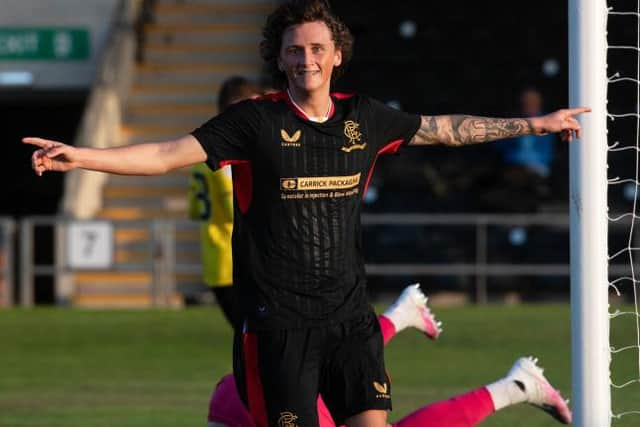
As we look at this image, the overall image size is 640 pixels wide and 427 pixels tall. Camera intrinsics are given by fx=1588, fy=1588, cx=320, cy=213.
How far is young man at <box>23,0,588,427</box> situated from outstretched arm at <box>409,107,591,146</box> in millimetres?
319

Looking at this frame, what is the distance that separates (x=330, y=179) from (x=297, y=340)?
61cm

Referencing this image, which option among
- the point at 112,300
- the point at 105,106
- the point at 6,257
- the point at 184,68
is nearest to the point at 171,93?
the point at 184,68

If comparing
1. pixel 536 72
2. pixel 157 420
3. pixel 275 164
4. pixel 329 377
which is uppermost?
pixel 536 72

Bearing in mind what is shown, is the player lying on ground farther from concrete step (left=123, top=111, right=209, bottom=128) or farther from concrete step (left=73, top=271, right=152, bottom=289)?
concrete step (left=123, top=111, right=209, bottom=128)

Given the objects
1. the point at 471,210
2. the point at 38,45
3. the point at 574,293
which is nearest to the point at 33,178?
the point at 38,45

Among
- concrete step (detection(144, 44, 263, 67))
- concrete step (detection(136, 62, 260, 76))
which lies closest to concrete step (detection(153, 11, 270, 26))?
concrete step (detection(144, 44, 263, 67))

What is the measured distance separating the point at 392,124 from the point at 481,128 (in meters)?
0.41

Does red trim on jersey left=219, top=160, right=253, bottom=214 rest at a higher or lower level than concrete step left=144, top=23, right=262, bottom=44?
lower

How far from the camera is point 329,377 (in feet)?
19.9

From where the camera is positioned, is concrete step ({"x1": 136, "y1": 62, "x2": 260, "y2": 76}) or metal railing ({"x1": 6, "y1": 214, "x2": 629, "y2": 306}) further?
concrete step ({"x1": 136, "y1": 62, "x2": 260, "y2": 76})

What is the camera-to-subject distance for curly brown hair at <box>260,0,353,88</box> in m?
6.04

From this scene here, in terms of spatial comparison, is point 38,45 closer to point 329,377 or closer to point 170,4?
point 170,4

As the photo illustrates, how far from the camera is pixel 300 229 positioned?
5941 mm

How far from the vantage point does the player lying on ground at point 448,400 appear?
752 centimetres
